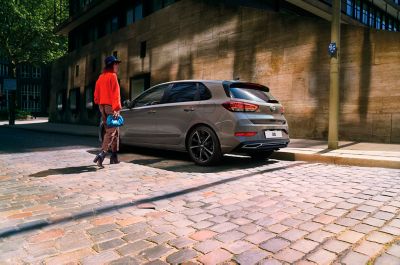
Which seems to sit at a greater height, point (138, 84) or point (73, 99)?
point (138, 84)

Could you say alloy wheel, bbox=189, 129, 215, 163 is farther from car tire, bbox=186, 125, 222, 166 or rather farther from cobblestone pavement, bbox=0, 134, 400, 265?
cobblestone pavement, bbox=0, 134, 400, 265

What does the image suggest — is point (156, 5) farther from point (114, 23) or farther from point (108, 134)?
point (108, 134)

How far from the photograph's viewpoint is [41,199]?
3.63 m

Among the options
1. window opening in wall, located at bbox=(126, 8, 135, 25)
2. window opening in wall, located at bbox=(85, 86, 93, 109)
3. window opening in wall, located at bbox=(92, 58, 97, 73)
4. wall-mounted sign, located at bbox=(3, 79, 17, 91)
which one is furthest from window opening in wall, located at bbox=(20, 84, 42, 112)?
window opening in wall, located at bbox=(126, 8, 135, 25)

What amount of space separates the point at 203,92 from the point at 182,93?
1.92 feet

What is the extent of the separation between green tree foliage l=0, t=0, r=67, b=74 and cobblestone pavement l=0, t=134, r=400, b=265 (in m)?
37.8

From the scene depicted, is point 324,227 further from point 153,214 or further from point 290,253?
point 153,214

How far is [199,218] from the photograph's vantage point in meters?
2.98

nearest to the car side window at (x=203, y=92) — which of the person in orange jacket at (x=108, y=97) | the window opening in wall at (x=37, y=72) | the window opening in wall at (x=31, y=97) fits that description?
the person in orange jacket at (x=108, y=97)

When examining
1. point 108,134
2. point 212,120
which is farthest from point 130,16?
point 212,120

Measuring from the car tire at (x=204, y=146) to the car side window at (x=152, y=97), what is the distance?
1.35 metres

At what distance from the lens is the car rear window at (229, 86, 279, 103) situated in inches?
230

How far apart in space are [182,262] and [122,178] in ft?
9.40

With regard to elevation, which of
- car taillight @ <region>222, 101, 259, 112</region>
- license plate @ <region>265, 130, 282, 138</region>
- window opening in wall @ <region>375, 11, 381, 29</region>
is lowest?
license plate @ <region>265, 130, 282, 138</region>
